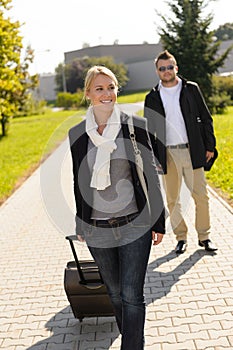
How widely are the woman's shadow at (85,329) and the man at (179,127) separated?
112 centimetres

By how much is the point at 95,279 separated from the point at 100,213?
44.6 inches

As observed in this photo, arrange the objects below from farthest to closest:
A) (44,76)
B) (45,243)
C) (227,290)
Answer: (44,76) < (45,243) < (227,290)

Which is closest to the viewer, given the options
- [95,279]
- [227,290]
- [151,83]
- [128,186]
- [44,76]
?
[128,186]

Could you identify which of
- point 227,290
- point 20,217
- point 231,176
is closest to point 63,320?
point 227,290

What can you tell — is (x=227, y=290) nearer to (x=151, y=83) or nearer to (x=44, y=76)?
(x=151, y=83)

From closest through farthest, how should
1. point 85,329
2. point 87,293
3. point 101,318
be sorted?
1. point 87,293
2. point 85,329
3. point 101,318

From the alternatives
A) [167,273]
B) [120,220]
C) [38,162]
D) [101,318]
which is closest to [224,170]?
[167,273]

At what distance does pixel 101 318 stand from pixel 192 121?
2280mm

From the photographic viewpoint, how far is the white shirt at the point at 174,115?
5.95 m

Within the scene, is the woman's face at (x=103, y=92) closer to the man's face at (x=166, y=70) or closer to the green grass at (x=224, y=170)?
the man's face at (x=166, y=70)

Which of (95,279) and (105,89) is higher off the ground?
(105,89)

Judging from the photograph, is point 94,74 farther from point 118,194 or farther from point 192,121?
point 192,121

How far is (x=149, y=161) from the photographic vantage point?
3.47 metres

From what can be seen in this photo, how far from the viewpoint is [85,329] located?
14.9 ft
